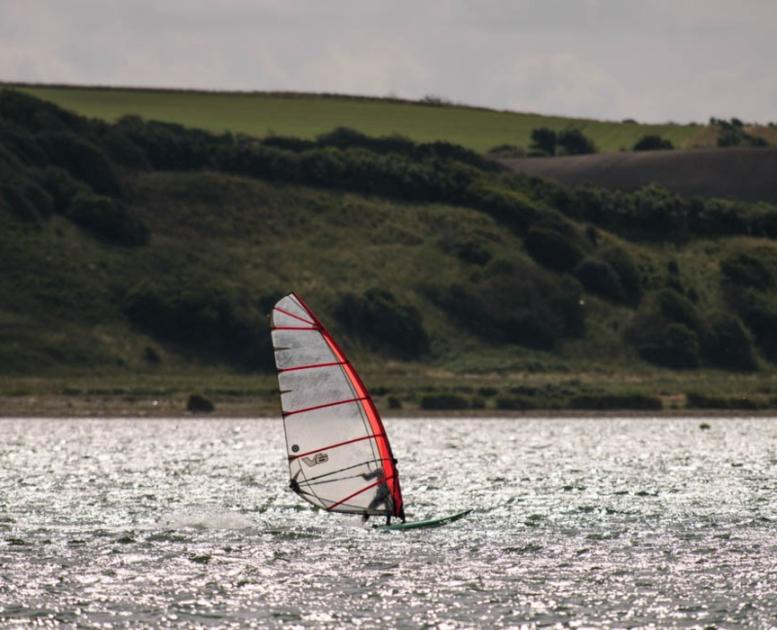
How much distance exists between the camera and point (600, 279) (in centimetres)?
14812

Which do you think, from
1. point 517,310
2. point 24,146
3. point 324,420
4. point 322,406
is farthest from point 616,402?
point 322,406

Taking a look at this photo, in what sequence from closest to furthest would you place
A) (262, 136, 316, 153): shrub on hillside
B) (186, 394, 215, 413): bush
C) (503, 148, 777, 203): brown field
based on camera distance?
(186, 394, 215, 413): bush → (262, 136, 316, 153): shrub on hillside → (503, 148, 777, 203): brown field

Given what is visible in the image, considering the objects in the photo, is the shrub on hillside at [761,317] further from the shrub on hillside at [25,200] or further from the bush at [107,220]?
the shrub on hillside at [25,200]

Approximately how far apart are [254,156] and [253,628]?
465 ft

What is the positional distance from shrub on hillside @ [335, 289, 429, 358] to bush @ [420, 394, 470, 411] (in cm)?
1913

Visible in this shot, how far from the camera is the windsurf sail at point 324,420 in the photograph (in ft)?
123

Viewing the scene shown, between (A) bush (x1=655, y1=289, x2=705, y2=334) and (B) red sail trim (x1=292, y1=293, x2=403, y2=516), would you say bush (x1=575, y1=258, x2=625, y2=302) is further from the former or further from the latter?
(B) red sail trim (x1=292, y1=293, x2=403, y2=516)

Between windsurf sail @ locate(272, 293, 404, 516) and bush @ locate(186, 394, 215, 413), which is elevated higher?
windsurf sail @ locate(272, 293, 404, 516)

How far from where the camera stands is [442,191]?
548 feet

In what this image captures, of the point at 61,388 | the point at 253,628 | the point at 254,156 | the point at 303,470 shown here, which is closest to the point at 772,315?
the point at 254,156

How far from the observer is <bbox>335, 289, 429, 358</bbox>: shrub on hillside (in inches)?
5202

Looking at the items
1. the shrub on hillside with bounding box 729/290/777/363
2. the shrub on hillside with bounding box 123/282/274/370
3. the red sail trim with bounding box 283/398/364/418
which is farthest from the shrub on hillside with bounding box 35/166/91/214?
the red sail trim with bounding box 283/398/364/418

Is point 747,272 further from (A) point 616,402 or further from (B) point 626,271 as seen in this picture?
(A) point 616,402

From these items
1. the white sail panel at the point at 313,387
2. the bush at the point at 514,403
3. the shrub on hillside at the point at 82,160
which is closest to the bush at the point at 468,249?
the shrub on hillside at the point at 82,160
